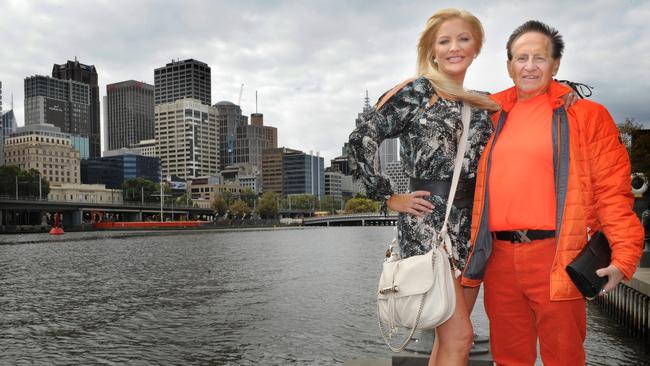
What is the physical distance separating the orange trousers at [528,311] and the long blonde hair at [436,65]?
0.88 m

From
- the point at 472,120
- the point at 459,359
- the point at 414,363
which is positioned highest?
the point at 472,120

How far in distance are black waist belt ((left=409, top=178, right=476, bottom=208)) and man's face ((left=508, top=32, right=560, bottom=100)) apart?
70 centimetres

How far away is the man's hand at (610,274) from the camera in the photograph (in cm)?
300

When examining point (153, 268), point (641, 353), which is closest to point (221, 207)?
point (153, 268)

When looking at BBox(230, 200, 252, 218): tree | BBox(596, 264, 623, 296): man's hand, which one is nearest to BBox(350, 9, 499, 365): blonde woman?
BBox(596, 264, 623, 296): man's hand

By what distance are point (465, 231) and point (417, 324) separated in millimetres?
645

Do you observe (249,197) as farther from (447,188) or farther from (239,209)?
(447,188)

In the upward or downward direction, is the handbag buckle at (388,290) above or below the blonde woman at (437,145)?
below

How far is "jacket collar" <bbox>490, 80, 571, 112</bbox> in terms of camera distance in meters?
3.34

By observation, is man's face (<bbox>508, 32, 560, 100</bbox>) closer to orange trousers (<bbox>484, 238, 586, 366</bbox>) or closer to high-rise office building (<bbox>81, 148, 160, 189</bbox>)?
orange trousers (<bbox>484, 238, 586, 366</bbox>)

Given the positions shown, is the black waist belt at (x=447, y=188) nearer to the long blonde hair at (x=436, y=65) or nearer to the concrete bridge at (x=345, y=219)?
the long blonde hair at (x=436, y=65)

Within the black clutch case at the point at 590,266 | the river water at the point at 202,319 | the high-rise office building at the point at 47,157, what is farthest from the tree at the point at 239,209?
the black clutch case at the point at 590,266

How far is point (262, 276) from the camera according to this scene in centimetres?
2869

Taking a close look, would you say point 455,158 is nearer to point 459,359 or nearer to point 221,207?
point 459,359
